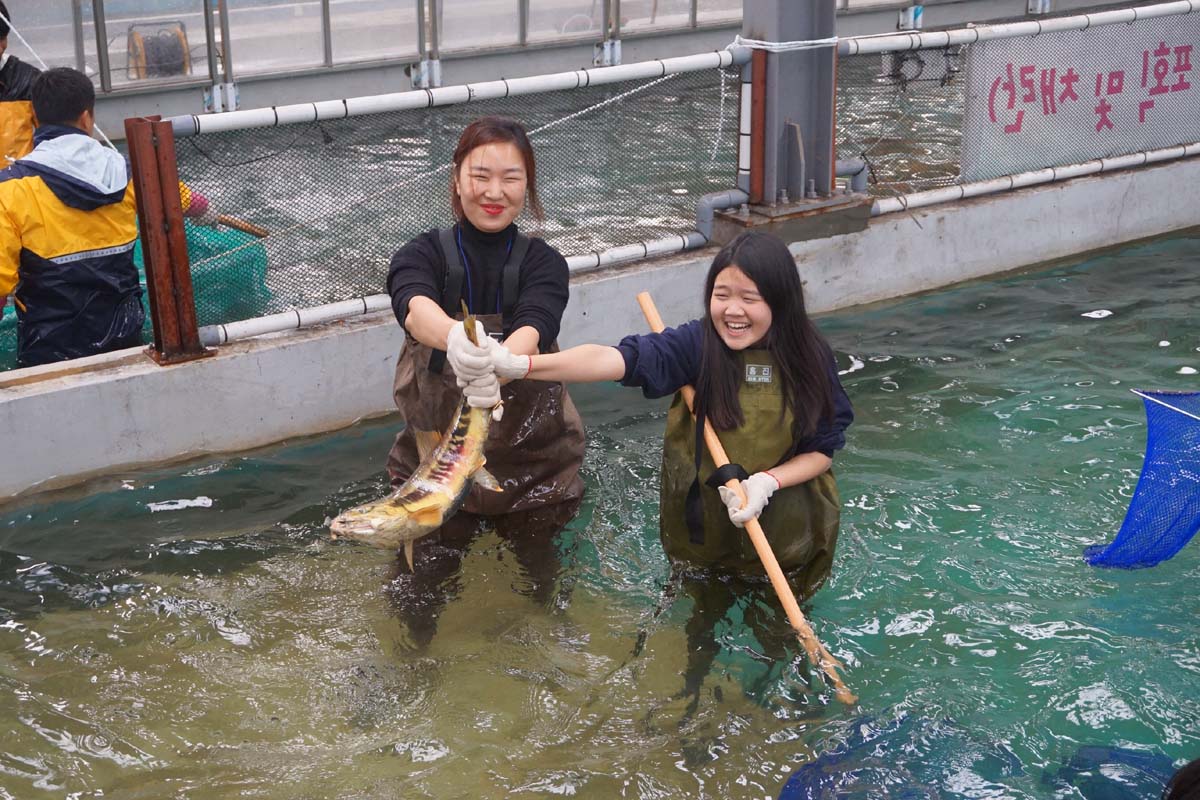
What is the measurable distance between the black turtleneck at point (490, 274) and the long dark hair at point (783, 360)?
0.62 m

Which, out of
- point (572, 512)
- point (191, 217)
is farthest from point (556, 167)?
point (572, 512)

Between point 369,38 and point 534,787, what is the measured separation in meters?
10.6

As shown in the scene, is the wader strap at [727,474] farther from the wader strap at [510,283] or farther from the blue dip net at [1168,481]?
the blue dip net at [1168,481]

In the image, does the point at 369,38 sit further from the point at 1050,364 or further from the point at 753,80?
the point at 1050,364

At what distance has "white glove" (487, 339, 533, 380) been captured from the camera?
388 cm

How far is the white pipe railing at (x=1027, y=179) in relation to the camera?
27.6ft

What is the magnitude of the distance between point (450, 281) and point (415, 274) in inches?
5.1

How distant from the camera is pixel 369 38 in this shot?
43.3 feet

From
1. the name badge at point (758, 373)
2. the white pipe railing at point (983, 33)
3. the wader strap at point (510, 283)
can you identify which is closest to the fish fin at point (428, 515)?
the wader strap at point (510, 283)

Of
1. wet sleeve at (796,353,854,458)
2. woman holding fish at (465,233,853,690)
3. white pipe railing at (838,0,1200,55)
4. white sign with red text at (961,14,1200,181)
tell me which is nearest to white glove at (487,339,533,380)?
woman holding fish at (465,233,853,690)

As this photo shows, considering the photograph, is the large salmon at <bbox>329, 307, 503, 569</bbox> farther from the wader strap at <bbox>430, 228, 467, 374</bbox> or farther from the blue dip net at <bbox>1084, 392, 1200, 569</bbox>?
the blue dip net at <bbox>1084, 392, 1200, 569</bbox>

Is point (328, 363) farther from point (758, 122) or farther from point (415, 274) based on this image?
point (758, 122)

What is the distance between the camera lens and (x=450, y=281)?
14.6ft

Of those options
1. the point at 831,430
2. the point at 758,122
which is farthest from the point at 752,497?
the point at 758,122
